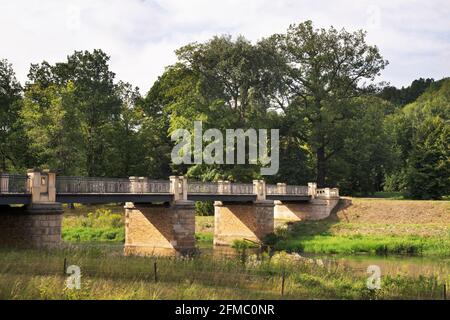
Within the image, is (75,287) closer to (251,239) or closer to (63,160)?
(251,239)

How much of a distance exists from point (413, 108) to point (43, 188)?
264 feet

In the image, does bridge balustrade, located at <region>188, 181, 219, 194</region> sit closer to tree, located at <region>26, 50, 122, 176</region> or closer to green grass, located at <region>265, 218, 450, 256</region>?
green grass, located at <region>265, 218, 450, 256</region>

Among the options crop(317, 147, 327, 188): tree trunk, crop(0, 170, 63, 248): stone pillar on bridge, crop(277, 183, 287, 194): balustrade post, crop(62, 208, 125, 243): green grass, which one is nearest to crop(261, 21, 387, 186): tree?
crop(317, 147, 327, 188): tree trunk

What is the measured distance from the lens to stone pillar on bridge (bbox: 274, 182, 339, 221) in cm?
4972

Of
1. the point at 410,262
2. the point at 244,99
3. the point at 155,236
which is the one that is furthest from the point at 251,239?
the point at 244,99

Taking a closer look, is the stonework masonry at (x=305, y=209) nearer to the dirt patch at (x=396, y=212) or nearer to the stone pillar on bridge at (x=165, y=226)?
the dirt patch at (x=396, y=212)

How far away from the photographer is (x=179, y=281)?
16625 millimetres

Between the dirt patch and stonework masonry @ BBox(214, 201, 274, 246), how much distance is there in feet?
26.6

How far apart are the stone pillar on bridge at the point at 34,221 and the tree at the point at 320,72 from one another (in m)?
34.8

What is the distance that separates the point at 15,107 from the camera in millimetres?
53594

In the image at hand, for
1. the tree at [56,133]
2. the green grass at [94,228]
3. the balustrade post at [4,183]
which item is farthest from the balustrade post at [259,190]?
the balustrade post at [4,183]

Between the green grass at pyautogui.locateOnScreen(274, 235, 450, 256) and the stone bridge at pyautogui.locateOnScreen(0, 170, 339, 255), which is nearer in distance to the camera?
the stone bridge at pyautogui.locateOnScreen(0, 170, 339, 255)

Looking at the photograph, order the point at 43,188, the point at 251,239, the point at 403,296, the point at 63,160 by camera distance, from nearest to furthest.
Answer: the point at 403,296 → the point at 43,188 → the point at 251,239 → the point at 63,160

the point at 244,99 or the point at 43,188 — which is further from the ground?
the point at 244,99
